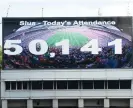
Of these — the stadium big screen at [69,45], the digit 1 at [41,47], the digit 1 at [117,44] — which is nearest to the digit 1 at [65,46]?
the stadium big screen at [69,45]

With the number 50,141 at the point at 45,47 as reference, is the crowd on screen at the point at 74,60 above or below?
below

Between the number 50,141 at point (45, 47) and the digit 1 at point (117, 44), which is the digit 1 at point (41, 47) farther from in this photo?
the digit 1 at point (117, 44)

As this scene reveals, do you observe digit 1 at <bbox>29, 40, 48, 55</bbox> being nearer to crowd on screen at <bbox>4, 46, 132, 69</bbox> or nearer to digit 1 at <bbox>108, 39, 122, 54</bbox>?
crowd on screen at <bbox>4, 46, 132, 69</bbox>

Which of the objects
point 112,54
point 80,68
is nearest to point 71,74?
point 80,68

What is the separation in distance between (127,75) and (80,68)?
13.7 ft

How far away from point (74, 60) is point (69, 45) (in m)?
1.41

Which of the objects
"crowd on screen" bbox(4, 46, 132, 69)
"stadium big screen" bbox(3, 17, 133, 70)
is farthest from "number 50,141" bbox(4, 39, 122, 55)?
"crowd on screen" bbox(4, 46, 132, 69)

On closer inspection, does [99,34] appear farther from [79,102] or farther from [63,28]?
[79,102]

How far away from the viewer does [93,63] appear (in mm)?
37312

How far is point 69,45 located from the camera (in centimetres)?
3744

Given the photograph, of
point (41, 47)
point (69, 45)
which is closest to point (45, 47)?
point (41, 47)

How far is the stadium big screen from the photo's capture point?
37375 millimetres

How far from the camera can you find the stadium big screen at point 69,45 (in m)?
37.4

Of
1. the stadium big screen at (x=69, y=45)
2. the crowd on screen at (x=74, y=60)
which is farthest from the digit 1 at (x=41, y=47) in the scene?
the crowd on screen at (x=74, y=60)
